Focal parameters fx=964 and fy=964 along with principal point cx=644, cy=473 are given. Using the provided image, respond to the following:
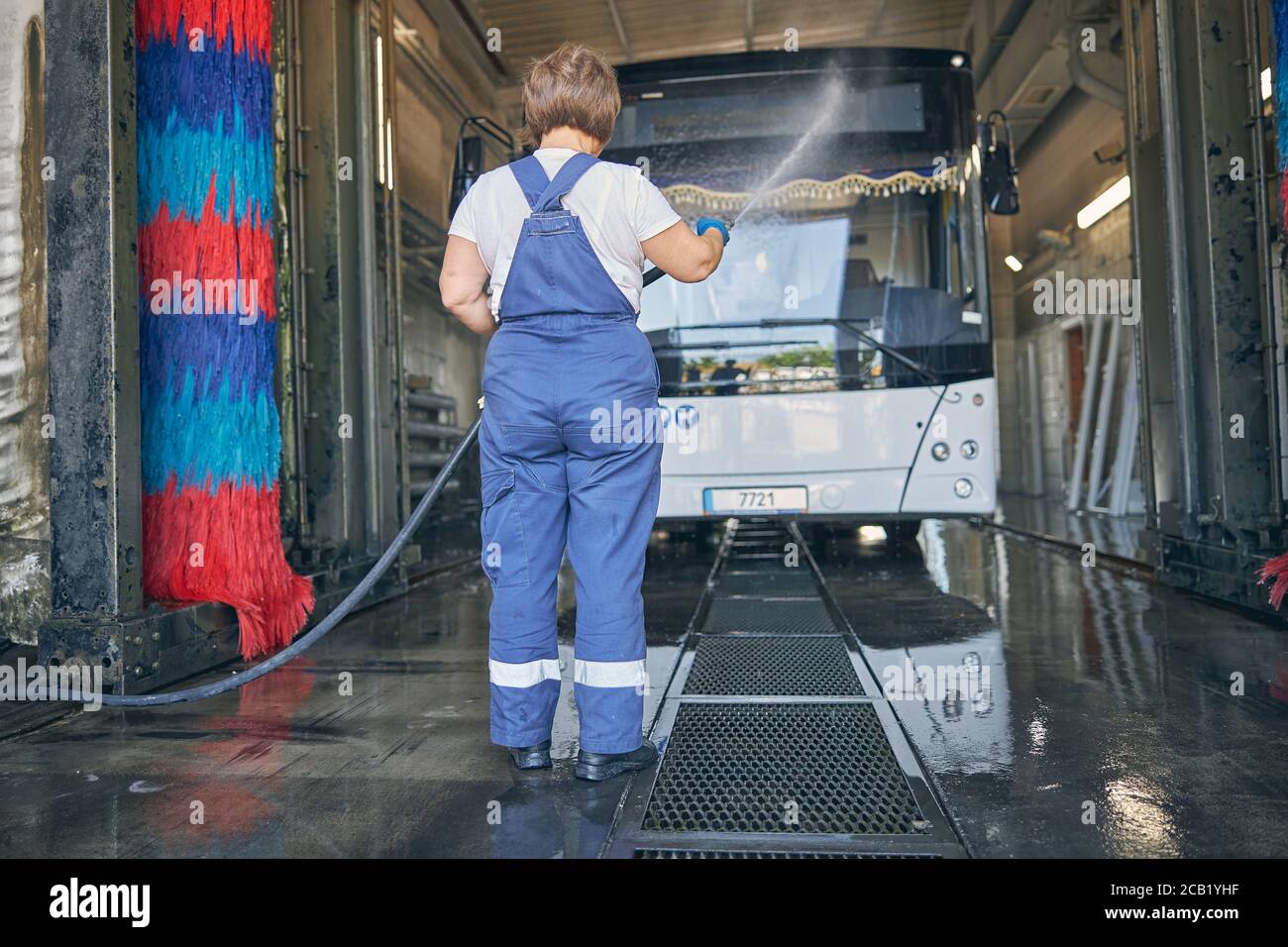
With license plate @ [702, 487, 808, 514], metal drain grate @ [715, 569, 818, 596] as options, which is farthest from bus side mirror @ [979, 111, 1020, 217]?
metal drain grate @ [715, 569, 818, 596]

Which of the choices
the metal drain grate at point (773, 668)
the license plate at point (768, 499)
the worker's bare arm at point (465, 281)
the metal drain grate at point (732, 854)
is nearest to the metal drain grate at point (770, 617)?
the metal drain grate at point (773, 668)

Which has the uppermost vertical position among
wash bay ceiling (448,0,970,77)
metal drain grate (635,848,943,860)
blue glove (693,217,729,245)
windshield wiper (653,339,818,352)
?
wash bay ceiling (448,0,970,77)

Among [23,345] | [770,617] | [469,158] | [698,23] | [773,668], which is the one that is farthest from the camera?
[698,23]

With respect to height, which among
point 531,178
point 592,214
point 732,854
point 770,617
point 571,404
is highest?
point 531,178

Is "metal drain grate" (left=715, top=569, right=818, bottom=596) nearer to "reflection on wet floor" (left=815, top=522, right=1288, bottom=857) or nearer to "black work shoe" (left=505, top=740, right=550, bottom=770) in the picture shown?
"reflection on wet floor" (left=815, top=522, right=1288, bottom=857)

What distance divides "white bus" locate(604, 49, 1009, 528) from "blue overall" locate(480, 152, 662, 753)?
379 cm

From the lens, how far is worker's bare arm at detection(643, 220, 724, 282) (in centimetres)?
243

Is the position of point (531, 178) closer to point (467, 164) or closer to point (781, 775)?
point (781, 775)

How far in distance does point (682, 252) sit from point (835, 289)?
3878 millimetres

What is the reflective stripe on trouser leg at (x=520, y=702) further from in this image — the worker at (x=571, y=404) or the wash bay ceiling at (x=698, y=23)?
the wash bay ceiling at (x=698, y=23)

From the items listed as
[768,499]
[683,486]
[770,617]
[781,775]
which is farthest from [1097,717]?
[683,486]

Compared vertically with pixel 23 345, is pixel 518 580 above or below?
below

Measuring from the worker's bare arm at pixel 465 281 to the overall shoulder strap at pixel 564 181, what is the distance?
0.84ft

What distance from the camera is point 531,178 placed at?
95.2 inches
